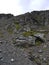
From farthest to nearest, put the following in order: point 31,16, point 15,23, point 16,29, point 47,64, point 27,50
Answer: point 31,16 < point 15,23 < point 16,29 < point 27,50 < point 47,64

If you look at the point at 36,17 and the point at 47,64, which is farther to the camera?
the point at 36,17

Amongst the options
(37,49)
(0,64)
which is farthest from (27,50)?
(0,64)

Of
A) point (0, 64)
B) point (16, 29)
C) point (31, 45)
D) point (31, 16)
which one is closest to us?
point (0, 64)

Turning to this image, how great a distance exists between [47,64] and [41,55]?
2.53 m

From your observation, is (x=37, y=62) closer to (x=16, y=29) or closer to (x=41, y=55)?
(x=41, y=55)

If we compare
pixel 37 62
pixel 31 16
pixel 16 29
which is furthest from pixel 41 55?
pixel 31 16

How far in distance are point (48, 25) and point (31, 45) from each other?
23513mm

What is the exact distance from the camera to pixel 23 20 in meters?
55.5

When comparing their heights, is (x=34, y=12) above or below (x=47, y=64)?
above

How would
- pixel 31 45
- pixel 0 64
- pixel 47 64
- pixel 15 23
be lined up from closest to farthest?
pixel 0 64
pixel 47 64
pixel 31 45
pixel 15 23

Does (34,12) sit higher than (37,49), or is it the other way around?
(34,12)

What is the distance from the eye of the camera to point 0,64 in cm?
2284

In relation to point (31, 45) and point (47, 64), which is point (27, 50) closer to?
point (31, 45)

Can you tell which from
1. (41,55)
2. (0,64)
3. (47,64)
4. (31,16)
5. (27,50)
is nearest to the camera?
(0,64)
